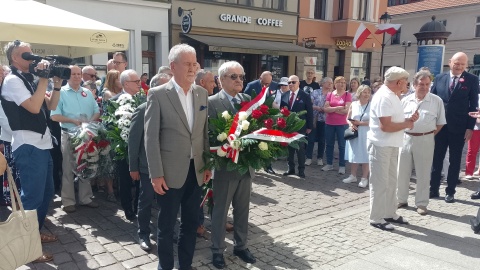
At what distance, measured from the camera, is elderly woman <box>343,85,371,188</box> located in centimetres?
724

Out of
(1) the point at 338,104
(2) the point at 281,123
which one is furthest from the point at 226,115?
(1) the point at 338,104

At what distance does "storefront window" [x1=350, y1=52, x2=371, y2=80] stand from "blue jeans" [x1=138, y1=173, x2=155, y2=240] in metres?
20.1

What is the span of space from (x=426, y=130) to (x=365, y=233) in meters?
1.87

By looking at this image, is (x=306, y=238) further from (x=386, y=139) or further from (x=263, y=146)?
(x=263, y=146)

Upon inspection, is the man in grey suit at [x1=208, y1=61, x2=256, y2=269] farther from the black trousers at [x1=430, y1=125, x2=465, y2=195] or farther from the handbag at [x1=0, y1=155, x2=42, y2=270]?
the black trousers at [x1=430, y1=125, x2=465, y2=195]

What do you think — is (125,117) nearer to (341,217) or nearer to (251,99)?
(251,99)

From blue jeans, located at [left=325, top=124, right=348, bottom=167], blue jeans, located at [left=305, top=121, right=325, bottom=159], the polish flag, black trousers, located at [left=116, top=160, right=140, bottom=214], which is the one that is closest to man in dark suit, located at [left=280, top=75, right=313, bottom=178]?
blue jeans, located at [left=325, top=124, right=348, bottom=167]

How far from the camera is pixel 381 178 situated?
4.98 m

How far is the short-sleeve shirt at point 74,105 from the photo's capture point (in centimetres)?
526

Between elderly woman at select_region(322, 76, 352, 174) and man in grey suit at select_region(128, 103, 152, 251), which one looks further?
elderly woman at select_region(322, 76, 352, 174)

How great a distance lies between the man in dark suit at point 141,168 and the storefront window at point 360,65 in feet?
66.1

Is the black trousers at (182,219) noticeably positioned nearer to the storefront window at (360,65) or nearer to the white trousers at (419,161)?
the white trousers at (419,161)

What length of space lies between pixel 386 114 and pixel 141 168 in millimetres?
3008

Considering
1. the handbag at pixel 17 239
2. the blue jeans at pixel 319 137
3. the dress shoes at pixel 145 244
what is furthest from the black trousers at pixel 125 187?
the blue jeans at pixel 319 137
